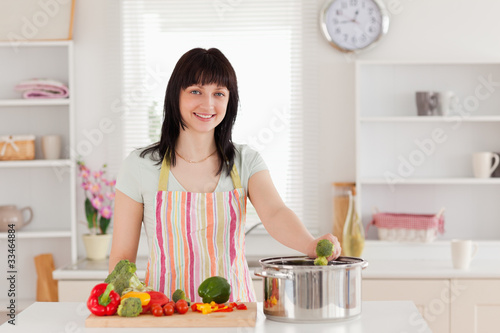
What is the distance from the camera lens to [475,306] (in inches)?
126

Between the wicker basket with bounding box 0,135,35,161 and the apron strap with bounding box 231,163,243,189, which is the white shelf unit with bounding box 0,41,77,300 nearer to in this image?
the wicker basket with bounding box 0,135,35,161

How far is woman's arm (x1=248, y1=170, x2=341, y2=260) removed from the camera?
1.96 meters

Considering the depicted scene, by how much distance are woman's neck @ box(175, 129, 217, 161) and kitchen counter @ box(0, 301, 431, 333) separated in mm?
578

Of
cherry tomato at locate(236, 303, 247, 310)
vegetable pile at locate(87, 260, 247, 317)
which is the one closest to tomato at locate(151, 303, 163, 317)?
vegetable pile at locate(87, 260, 247, 317)

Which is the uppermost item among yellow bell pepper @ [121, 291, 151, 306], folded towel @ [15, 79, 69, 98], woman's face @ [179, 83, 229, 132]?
folded towel @ [15, 79, 69, 98]

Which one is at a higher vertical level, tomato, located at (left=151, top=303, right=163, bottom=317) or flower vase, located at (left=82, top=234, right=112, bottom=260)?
tomato, located at (left=151, top=303, right=163, bottom=317)

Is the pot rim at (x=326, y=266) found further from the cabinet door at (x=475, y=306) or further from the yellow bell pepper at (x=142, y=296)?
the cabinet door at (x=475, y=306)

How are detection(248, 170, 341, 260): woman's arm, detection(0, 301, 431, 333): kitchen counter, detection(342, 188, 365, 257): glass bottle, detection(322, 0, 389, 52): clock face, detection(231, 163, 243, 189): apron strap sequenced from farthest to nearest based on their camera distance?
detection(322, 0, 389, 52): clock face, detection(342, 188, 365, 257): glass bottle, detection(231, 163, 243, 189): apron strap, detection(248, 170, 341, 260): woman's arm, detection(0, 301, 431, 333): kitchen counter

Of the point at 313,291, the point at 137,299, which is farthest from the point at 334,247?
the point at 137,299

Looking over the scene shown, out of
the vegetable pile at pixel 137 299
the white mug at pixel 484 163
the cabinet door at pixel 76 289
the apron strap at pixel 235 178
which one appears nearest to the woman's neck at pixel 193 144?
the apron strap at pixel 235 178

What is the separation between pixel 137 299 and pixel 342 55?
2373mm

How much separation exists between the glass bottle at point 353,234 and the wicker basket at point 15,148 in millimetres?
1735

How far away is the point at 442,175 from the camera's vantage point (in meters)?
3.71

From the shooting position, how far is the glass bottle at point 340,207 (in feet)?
11.8
